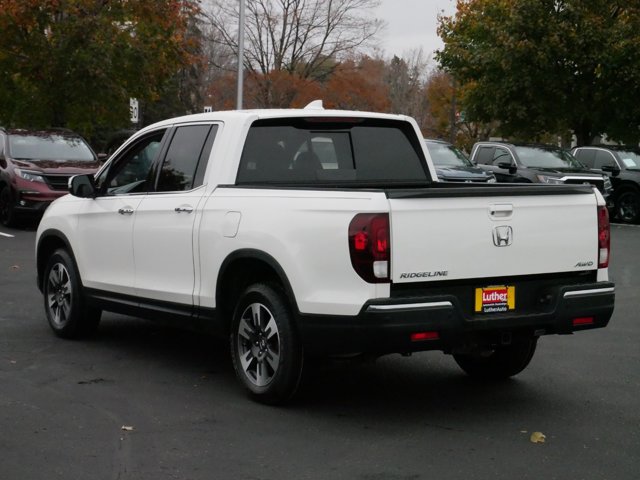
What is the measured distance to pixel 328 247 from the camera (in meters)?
5.79

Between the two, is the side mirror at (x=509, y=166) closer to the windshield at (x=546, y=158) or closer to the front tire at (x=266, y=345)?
the windshield at (x=546, y=158)

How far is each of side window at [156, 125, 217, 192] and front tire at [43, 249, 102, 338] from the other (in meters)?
1.35

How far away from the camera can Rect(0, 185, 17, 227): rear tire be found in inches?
741

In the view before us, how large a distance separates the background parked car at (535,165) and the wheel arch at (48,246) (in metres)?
14.7

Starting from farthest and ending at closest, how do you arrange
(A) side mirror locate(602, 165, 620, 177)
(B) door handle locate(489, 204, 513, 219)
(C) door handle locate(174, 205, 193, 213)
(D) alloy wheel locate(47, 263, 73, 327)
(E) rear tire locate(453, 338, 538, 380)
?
(A) side mirror locate(602, 165, 620, 177)
(D) alloy wheel locate(47, 263, 73, 327)
(E) rear tire locate(453, 338, 538, 380)
(C) door handle locate(174, 205, 193, 213)
(B) door handle locate(489, 204, 513, 219)

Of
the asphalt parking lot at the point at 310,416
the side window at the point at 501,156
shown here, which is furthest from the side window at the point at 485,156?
the asphalt parking lot at the point at 310,416

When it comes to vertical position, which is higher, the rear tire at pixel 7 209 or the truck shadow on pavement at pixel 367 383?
the rear tire at pixel 7 209

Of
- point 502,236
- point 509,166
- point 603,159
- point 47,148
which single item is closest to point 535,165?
point 509,166

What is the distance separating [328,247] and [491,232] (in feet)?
3.14

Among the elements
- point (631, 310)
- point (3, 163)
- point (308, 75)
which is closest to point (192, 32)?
point (308, 75)

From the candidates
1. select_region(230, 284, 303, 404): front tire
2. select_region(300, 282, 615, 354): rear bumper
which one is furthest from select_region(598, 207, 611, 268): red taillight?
select_region(230, 284, 303, 404): front tire

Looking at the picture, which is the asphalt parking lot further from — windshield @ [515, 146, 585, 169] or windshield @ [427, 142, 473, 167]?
windshield @ [515, 146, 585, 169]

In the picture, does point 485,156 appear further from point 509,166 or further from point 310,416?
point 310,416

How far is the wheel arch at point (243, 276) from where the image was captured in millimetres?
6066
